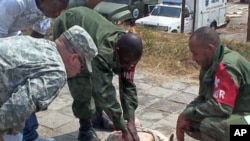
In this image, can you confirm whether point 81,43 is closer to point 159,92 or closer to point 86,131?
point 86,131

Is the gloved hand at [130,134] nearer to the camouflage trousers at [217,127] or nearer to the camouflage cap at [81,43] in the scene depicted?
the camouflage trousers at [217,127]

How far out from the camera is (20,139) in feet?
10.3

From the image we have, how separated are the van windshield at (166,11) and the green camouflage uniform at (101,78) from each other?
13013mm

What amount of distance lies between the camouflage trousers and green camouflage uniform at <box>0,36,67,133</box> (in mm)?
1304

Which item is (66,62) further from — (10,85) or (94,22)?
(94,22)

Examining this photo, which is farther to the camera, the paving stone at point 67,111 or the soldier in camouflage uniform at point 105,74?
the paving stone at point 67,111

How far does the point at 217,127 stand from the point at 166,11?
14.0 metres

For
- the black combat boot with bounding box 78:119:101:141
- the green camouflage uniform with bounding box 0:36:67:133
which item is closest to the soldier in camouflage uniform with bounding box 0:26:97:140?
the green camouflage uniform with bounding box 0:36:67:133

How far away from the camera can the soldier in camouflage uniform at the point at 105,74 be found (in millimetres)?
3615

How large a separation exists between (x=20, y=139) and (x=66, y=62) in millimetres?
634

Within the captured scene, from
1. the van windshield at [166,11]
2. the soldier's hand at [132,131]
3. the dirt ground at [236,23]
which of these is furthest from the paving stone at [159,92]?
the dirt ground at [236,23]

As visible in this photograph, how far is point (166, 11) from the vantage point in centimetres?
1739

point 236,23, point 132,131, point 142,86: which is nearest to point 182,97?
point 142,86

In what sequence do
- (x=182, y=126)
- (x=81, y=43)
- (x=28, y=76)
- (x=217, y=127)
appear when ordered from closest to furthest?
(x=28, y=76), (x=81, y=43), (x=217, y=127), (x=182, y=126)
